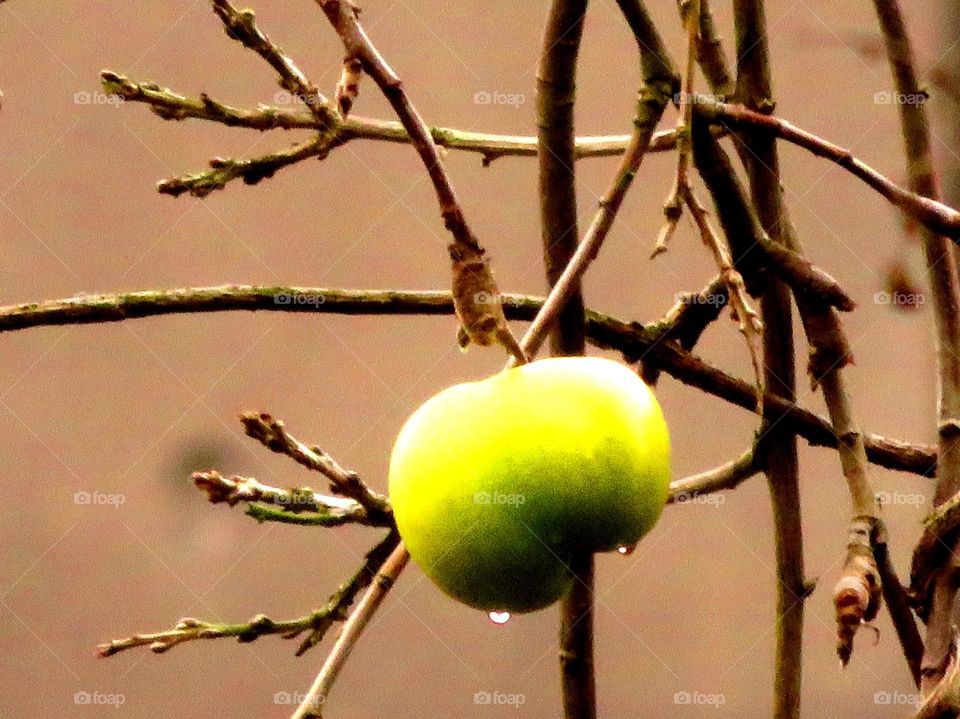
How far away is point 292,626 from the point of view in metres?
0.44

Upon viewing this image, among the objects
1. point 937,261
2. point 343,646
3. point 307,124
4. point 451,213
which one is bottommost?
point 343,646

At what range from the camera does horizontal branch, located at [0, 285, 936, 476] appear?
1.25ft

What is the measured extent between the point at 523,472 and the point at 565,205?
0.15 metres

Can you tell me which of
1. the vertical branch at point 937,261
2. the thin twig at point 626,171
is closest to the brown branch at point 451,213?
the thin twig at point 626,171

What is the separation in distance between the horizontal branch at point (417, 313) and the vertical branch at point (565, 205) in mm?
27

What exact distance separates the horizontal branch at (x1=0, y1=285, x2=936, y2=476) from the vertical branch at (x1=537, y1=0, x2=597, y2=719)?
0.09ft

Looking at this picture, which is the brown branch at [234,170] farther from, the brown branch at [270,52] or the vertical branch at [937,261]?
the vertical branch at [937,261]

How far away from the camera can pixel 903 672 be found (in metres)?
1.23

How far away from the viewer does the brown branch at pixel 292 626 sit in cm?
43

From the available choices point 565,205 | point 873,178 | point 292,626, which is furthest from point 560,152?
point 292,626

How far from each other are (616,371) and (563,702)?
0.18m

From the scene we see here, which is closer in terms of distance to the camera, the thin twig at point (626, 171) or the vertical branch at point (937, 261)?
the thin twig at point (626, 171)

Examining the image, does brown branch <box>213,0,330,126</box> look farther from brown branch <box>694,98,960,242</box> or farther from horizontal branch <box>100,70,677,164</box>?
brown branch <box>694,98,960,242</box>

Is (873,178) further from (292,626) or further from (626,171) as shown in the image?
(292,626)
